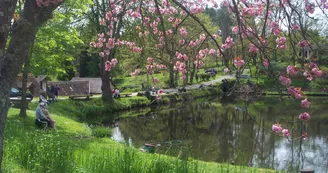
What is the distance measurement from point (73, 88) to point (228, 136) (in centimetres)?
2318

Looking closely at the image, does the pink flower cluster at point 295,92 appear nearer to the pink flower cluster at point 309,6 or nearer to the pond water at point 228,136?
the pink flower cluster at point 309,6

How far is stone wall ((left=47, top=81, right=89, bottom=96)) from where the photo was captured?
123 ft

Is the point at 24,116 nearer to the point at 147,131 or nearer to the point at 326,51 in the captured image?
the point at 147,131

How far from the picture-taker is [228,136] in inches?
730

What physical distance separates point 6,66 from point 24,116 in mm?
11728

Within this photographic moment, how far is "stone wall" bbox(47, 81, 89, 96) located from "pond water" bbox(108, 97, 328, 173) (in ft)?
35.6

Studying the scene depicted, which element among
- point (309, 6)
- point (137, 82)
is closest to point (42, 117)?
point (309, 6)

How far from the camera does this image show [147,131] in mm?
20094

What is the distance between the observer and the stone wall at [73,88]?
3741 cm

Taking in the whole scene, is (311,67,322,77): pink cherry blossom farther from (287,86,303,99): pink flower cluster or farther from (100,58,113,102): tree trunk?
(100,58,113,102): tree trunk

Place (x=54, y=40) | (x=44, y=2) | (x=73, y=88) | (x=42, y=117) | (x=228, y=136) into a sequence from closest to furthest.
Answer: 1. (x=44, y=2)
2. (x=42, y=117)
3. (x=54, y=40)
4. (x=228, y=136)
5. (x=73, y=88)

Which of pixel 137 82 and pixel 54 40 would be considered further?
pixel 137 82

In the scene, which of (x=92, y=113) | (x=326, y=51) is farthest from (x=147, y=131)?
(x=326, y=51)

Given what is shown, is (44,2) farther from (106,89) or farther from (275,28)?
(106,89)
